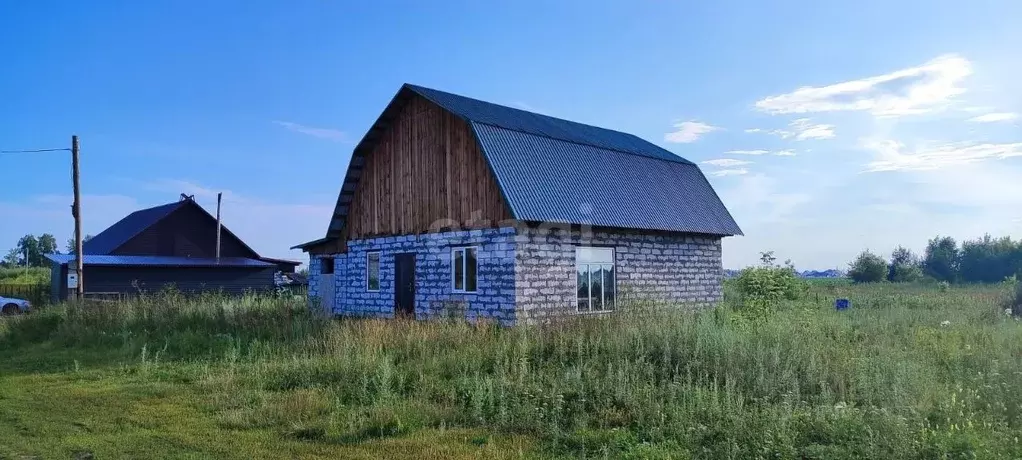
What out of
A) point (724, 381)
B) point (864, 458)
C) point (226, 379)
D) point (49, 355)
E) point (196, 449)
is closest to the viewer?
point (864, 458)

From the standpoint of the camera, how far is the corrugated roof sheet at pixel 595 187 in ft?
54.2

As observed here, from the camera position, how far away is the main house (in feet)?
53.5

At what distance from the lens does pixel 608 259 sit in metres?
17.8

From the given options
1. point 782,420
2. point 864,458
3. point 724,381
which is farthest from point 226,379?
point 864,458

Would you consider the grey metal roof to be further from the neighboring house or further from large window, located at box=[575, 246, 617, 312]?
the neighboring house

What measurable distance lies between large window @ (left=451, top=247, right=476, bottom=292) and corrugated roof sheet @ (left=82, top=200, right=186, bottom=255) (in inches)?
1041

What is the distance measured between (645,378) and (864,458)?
3.55 m

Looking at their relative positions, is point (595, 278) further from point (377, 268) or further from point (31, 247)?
point (31, 247)

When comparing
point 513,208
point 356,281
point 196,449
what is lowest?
point 196,449

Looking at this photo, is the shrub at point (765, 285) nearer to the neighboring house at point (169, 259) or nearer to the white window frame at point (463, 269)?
the white window frame at point (463, 269)

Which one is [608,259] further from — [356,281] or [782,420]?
[782,420]

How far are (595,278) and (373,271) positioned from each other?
22.9 feet

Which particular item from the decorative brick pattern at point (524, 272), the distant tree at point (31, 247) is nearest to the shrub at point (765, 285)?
the decorative brick pattern at point (524, 272)

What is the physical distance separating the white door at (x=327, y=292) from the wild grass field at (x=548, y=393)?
8354 millimetres
